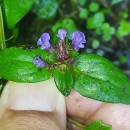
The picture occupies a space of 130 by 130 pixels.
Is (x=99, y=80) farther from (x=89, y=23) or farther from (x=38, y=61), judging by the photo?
(x=89, y=23)

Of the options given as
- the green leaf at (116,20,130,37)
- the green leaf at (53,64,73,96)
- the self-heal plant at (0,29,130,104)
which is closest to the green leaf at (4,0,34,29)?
the self-heal plant at (0,29,130,104)

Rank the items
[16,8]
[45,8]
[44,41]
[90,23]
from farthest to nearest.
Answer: [90,23]
[45,8]
[16,8]
[44,41]

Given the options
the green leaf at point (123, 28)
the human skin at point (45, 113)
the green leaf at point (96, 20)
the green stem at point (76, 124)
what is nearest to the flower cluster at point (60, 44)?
the human skin at point (45, 113)

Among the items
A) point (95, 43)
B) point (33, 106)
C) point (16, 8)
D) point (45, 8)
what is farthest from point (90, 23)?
point (33, 106)

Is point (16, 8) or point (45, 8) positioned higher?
point (16, 8)

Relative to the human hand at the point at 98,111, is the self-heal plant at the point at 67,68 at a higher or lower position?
higher

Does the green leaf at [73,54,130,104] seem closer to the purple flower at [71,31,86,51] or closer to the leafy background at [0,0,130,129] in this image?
the purple flower at [71,31,86,51]

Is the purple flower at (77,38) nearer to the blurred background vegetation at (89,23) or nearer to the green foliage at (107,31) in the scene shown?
the blurred background vegetation at (89,23)
